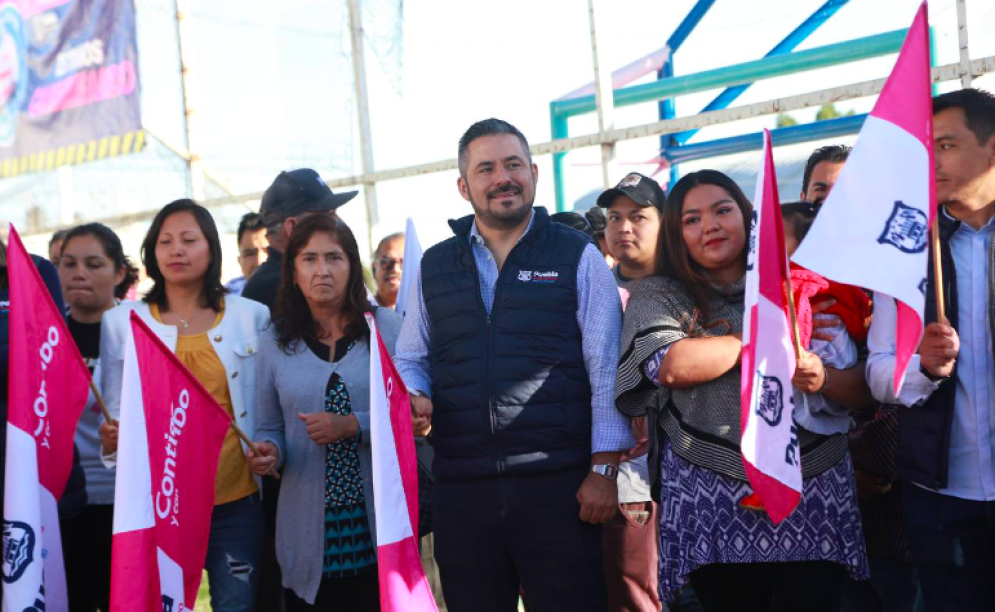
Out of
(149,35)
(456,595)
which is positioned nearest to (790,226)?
(456,595)

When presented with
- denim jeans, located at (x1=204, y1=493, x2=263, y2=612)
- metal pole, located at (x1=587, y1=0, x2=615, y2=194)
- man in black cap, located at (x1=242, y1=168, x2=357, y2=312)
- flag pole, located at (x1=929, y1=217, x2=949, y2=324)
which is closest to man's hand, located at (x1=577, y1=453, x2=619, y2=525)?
flag pole, located at (x1=929, y1=217, x2=949, y2=324)

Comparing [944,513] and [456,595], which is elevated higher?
[944,513]

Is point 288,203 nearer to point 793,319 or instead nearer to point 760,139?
point 793,319

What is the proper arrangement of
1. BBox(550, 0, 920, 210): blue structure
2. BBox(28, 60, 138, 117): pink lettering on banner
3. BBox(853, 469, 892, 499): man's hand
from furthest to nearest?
BBox(28, 60, 138, 117): pink lettering on banner
BBox(550, 0, 920, 210): blue structure
BBox(853, 469, 892, 499): man's hand

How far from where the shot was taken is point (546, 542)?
10.6ft

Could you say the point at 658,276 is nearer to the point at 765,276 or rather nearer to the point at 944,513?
the point at 765,276

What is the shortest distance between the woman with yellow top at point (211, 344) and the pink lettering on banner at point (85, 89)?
475 cm

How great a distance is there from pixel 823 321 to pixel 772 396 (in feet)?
1.50

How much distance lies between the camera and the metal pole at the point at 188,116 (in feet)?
25.2

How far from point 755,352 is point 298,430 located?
1733mm

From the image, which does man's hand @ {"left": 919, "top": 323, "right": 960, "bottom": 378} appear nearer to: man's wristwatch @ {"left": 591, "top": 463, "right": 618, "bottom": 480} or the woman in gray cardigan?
man's wristwatch @ {"left": 591, "top": 463, "right": 618, "bottom": 480}

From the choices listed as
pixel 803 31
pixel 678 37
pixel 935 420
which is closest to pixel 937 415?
pixel 935 420

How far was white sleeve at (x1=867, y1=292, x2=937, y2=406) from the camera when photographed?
280cm

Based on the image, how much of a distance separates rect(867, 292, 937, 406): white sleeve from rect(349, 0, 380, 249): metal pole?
440 centimetres
